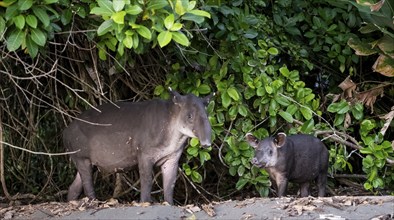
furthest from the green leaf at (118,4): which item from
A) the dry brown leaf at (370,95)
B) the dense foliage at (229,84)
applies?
the dry brown leaf at (370,95)

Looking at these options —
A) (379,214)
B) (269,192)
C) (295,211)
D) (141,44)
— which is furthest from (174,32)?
(269,192)

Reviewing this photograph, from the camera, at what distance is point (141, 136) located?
8312 mm

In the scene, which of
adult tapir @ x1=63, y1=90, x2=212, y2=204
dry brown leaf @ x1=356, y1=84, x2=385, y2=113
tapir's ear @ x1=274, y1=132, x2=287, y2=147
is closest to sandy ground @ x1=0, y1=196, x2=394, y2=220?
adult tapir @ x1=63, y1=90, x2=212, y2=204

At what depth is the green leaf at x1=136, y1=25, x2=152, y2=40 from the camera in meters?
7.06

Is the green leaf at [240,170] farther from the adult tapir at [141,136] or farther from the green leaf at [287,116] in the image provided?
the adult tapir at [141,136]

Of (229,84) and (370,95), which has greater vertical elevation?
(229,84)

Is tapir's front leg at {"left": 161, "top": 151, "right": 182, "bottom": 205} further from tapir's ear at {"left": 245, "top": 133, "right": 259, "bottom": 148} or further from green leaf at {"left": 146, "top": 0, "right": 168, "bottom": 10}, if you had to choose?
green leaf at {"left": 146, "top": 0, "right": 168, "bottom": 10}

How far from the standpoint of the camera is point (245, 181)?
9.37 meters

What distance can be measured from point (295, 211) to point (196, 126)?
143 centimetres

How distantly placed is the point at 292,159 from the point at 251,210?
1.99 meters

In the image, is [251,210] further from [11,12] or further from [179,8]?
[11,12]

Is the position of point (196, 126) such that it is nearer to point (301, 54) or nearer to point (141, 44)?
point (141, 44)

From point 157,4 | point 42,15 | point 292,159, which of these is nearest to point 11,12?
point 42,15

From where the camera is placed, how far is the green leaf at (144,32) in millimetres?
7059
